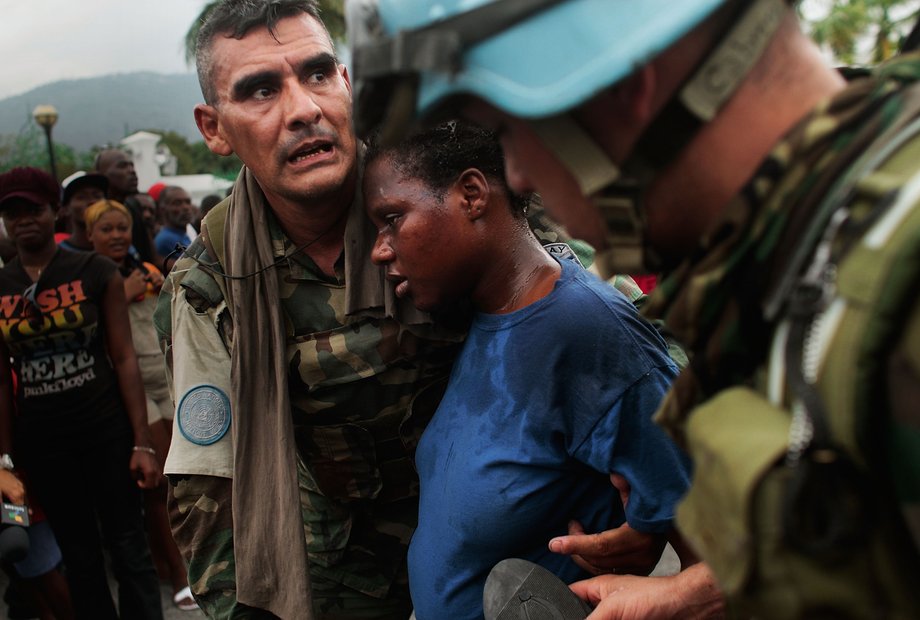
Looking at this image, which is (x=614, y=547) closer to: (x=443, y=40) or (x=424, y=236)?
(x=424, y=236)

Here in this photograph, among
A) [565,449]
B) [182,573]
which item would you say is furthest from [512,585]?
[182,573]

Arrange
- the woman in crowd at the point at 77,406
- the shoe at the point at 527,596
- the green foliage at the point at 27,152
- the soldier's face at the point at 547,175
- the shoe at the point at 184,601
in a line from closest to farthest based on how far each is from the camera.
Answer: the soldier's face at the point at 547,175 → the shoe at the point at 527,596 → the woman in crowd at the point at 77,406 → the shoe at the point at 184,601 → the green foliage at the point at 27,152

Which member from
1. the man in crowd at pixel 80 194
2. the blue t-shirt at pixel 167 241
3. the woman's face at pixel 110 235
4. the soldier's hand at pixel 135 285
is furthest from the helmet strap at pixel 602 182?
the blue t-shirt at pixel 167 241

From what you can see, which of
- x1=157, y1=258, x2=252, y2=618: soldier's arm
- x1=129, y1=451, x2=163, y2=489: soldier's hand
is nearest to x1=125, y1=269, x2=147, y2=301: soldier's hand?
x1=129, y1=451, x2=163, y2=489: soldier's hand

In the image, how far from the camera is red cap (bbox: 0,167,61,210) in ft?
12.2

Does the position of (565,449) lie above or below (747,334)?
below

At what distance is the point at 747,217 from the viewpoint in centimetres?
85

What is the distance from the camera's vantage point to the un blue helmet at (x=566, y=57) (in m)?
0.84

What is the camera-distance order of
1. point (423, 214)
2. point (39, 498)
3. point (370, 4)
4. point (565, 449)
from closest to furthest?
point (370, 4)
point (565, 449)
point (423, 214)
point (39, 498)

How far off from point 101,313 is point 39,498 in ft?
2.94

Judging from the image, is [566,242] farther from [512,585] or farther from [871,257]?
[871,257]

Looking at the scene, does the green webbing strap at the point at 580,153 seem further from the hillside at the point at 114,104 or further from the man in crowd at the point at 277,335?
the hillside at the point at 114,104

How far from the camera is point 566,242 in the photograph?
212 centimetres

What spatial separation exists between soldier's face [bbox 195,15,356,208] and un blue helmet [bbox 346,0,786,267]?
119 cm
